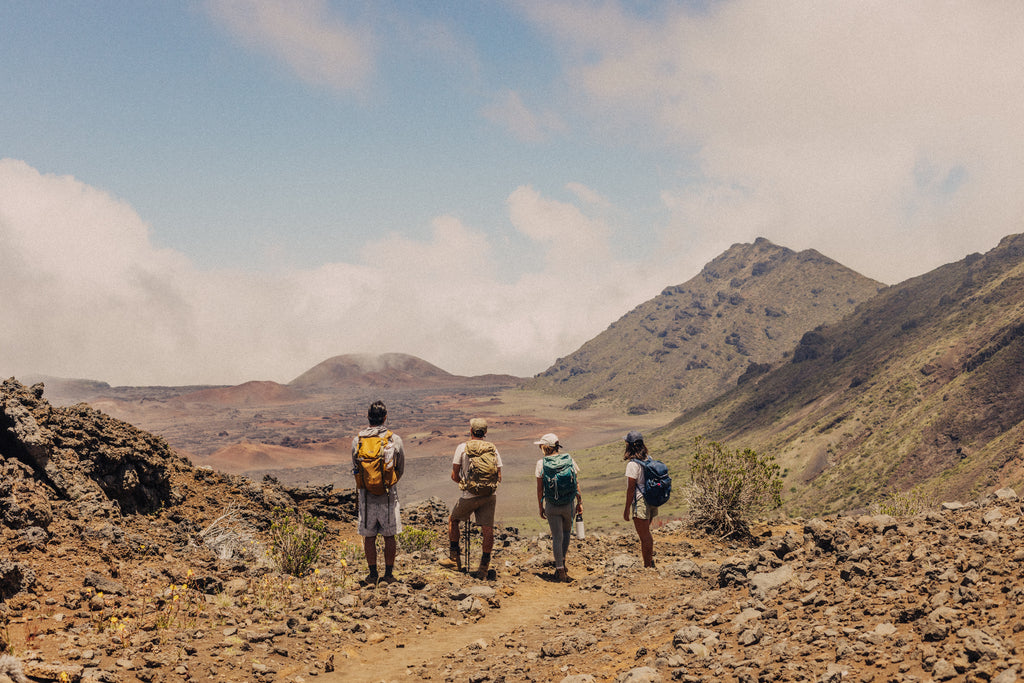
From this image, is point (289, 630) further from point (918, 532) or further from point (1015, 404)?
point (1015, 404)

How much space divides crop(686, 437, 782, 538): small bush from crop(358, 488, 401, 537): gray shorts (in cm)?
628

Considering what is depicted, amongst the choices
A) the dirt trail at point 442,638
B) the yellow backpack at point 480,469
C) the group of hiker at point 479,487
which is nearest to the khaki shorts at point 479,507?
the group of hiker at point 479,487

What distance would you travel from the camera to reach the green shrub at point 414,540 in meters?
10.1

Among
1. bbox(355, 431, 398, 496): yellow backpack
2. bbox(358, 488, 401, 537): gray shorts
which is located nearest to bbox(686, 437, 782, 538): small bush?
bbox(358, 488, 401, 537): gray shorts

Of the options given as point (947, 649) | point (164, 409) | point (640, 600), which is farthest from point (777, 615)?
point (164, 409)

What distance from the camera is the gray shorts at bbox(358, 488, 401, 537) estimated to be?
24.8ft

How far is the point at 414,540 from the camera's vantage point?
10.2 m

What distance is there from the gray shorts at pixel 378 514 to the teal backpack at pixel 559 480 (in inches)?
84.8

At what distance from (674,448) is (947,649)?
318 ft

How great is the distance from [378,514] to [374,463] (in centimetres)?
69

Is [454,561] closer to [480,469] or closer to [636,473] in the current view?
[480,469]

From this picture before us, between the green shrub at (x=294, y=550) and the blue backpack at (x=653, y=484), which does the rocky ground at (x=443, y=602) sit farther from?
the blue backpack at (x=653, y=484)

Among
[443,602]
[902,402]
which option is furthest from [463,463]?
[902,402]

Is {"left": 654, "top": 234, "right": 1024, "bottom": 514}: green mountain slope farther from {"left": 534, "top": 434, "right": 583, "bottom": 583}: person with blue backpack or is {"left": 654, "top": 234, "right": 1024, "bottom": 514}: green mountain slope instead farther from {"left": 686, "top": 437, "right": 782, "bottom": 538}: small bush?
{"left": 534, "top": 434, "right": 583, "bottom": 583}: person with blue backpack
